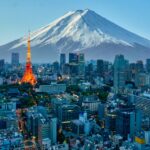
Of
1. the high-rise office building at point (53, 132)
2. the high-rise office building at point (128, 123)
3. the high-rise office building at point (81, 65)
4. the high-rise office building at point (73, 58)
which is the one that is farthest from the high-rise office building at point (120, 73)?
the high-rise office building at point (53, 132)

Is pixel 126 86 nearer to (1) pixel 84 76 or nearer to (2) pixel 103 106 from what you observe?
(1) pixel 84 76

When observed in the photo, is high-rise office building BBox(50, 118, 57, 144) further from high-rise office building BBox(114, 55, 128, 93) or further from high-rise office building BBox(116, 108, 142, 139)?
high-rise office building BBox(114, 55, 128, 93)

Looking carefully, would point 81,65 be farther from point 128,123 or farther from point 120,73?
point 128,123

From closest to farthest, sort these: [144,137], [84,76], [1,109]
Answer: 1. [144,137]
2. [1,109]
3. [84,76]

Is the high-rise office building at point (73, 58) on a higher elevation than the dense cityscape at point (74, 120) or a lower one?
higher

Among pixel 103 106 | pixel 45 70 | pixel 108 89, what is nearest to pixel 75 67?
pixel 45 70

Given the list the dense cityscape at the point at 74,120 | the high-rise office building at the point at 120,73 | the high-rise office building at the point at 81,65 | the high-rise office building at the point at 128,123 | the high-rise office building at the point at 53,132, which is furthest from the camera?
the high-rise office building at the point at 81,65

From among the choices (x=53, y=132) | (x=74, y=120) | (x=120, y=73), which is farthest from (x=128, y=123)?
(x=120, y=73)

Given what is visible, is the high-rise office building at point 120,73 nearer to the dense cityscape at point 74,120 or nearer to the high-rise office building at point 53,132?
the dense cityscape at point 74,120

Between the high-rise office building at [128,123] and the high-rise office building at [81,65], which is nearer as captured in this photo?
the high-rise office building at [128,123]
